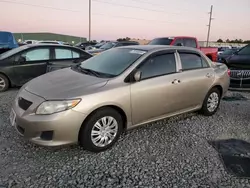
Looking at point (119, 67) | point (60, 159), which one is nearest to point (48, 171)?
point (60, 159)

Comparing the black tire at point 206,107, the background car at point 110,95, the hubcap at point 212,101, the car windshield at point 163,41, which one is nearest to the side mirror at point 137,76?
the background car at point 110,95

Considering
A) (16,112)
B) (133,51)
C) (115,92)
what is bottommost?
(16,112)

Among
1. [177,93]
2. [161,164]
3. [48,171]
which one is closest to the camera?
[48,171]

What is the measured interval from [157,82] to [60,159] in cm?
191

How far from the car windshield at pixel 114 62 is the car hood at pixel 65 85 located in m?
0.31

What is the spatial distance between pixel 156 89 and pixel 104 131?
111 cm

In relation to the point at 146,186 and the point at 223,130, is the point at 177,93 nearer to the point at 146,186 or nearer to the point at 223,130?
the point at 223,130

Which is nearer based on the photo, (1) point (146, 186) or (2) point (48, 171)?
(1) point (146, 186)

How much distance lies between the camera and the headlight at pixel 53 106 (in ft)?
9.52

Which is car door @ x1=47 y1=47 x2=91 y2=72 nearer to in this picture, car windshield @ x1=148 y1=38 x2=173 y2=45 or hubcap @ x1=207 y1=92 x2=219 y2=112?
hubcap @ x1=207 y1=92 x2=219 y2=112

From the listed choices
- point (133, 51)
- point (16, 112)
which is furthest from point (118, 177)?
point (133, 51)

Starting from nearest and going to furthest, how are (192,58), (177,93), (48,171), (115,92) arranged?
1. (48,171)
2. (115,92)
3. (177,93)
4. (192,58)

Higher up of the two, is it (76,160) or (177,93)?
(177,93)

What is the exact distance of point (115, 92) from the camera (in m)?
3.26
